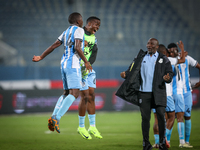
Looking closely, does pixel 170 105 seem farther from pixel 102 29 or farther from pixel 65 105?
pixel 102 29

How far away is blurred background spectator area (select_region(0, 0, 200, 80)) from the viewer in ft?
59.8

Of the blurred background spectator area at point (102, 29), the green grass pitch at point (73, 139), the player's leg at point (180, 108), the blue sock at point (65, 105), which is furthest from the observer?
the blurred background spectator area at point (102, 29)

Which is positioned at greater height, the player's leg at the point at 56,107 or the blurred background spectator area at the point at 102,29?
the blurred background spectator area at the point at 102,29

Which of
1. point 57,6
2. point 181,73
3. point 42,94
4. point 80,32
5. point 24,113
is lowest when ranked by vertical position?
point 24,113

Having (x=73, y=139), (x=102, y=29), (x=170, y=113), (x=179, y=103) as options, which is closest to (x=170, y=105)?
(x=170, y=113)

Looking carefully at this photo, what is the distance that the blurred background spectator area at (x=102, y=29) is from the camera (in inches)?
717

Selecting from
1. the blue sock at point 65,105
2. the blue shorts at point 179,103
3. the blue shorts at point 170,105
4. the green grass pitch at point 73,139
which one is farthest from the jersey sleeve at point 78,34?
the blue shorts at point 179,103

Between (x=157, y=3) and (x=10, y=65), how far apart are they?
1270 cm

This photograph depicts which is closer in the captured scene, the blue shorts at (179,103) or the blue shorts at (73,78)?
the blue shorts at (73,78)

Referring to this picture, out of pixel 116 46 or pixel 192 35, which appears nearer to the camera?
pixel 116 46

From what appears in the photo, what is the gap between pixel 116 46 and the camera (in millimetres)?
19984

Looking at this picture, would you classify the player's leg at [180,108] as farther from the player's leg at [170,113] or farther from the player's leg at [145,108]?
the player's leg at [145,108]

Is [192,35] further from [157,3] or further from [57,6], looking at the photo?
[57,6]

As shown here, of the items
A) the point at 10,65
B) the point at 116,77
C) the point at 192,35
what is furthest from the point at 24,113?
the point at 192,35
